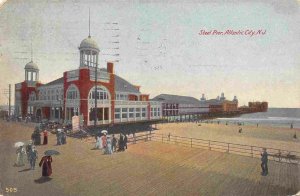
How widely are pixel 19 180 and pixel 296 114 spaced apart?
813 cm

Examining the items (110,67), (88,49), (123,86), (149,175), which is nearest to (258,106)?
(149,175)

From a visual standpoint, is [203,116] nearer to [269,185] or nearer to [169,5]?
[269,185]

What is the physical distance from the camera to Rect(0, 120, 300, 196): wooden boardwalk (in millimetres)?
4871

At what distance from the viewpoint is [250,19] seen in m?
5.72

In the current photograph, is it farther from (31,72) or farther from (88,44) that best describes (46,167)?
(88,44)

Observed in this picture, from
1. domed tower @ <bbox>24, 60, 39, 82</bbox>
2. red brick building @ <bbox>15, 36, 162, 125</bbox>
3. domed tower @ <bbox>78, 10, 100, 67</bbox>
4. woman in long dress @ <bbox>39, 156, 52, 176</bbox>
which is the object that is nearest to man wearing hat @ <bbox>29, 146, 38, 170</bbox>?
woman in long dress @ <bbox>39, 156, 52, 176</bbox>

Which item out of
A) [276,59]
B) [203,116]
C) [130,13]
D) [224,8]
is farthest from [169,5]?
[203,116]

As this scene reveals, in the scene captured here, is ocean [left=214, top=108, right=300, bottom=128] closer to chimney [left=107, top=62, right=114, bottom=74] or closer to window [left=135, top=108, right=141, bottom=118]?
window [left=135, top=108, right=141, bottom=118]

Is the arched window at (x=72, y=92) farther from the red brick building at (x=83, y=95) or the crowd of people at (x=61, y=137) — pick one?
the crowd of people at (x=61, y=137)

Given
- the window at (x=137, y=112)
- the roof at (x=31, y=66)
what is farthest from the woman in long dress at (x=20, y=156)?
the window at (x=137, y=112)

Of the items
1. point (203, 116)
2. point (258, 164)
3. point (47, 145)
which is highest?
point (203, 116)

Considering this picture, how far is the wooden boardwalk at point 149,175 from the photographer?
16.0ft

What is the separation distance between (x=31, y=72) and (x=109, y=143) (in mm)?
3227

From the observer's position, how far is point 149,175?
17.5 ft
